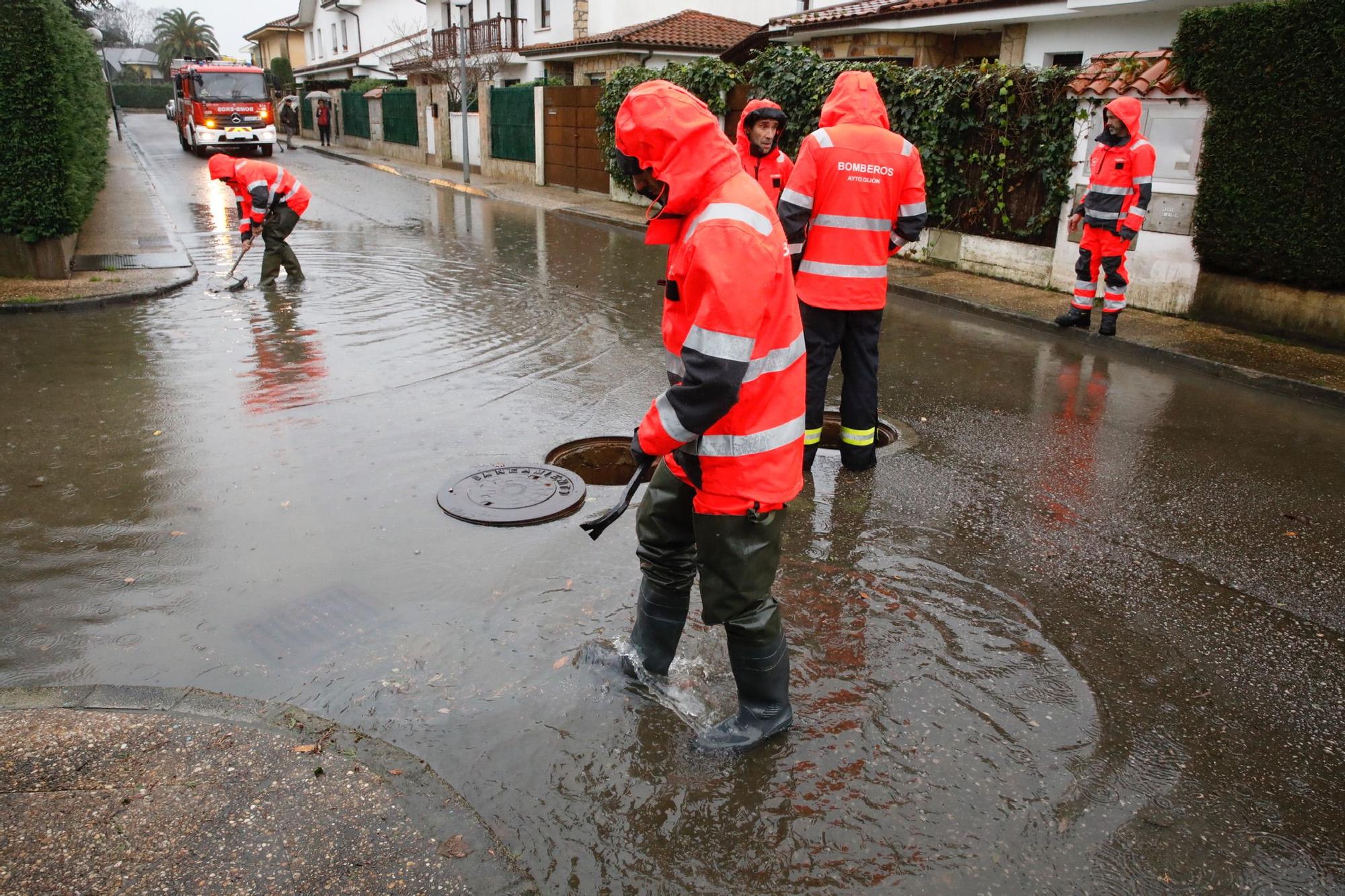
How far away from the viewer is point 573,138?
2147 centimetres

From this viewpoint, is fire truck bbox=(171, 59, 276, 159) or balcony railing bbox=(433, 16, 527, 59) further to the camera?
balcony railing bbox=(433, 16, 527, 59)

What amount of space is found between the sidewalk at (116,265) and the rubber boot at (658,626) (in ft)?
25.9

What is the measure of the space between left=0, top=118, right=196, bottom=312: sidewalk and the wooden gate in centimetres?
856

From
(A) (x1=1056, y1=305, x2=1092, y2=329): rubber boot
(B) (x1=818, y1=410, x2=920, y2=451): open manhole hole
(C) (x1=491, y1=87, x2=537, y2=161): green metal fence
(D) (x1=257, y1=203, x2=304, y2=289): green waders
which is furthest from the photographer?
(C) (x1=491, y1=87, x2=537, y2=161): green metal fence

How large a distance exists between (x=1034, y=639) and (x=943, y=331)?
573 centimetres

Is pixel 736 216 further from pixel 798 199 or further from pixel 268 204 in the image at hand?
pixel 268 204

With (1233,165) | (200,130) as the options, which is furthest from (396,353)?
(200,130)

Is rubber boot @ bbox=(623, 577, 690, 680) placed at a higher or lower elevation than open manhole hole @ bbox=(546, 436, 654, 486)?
higher

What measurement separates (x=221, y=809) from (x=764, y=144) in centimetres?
588

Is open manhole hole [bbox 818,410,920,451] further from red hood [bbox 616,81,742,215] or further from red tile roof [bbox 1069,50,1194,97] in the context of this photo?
red tile roof [bbox 1069,50,1194,97]

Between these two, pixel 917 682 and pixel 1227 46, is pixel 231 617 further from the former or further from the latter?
pixel 1227 46

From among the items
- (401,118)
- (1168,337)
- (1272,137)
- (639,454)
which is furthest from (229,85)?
(639,454)

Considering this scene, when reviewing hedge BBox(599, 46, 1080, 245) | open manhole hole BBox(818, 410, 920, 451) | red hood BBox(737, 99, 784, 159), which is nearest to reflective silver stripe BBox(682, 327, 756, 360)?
open manhole hole BBox(818, 410, 920, 451)

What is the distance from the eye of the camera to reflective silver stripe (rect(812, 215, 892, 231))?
494 centimetres
